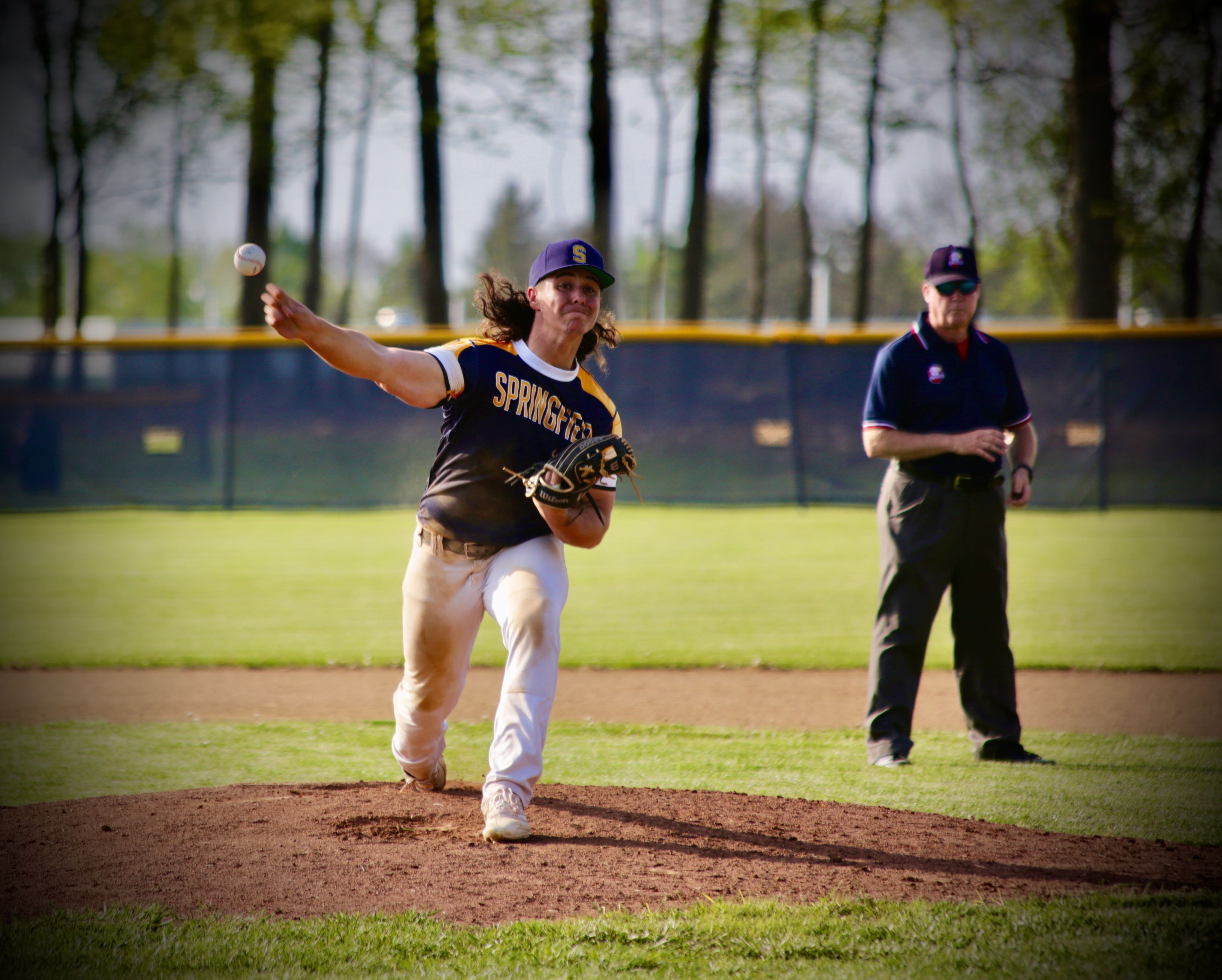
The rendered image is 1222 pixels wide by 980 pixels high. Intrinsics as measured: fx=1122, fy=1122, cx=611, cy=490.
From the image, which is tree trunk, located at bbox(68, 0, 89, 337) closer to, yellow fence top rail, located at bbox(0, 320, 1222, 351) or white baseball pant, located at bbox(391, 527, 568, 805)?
yellow fence top rail, located at bbox(0, 320, 1222, 351)

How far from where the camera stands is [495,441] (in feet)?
12.2

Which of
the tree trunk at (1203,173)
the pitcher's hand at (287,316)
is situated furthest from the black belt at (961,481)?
the tree trunk at (1203,173)

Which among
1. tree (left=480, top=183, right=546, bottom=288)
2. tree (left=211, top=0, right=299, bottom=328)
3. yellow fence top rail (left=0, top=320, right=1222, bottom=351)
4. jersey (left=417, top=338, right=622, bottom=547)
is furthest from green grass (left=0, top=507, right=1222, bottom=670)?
tree (left=480, top=183, right=546, bottom=288)

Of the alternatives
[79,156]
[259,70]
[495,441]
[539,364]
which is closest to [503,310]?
[539,364]

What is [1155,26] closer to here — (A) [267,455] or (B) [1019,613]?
(B) [1019,613]

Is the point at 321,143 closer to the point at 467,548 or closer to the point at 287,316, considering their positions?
the point at 467,548

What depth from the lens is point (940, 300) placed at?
4.54 m

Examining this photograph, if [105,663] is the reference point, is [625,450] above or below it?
above

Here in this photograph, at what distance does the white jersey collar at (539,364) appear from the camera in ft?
12.5

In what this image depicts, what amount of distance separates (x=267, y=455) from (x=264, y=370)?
115 cm

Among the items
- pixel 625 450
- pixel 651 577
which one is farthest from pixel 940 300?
pixel 651 577

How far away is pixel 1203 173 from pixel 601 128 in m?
12.0

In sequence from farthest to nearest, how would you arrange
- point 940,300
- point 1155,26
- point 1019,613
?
point 1155,26 < point 1019,613 < point 940,300

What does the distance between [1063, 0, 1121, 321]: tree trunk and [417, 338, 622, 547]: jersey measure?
1455cm
